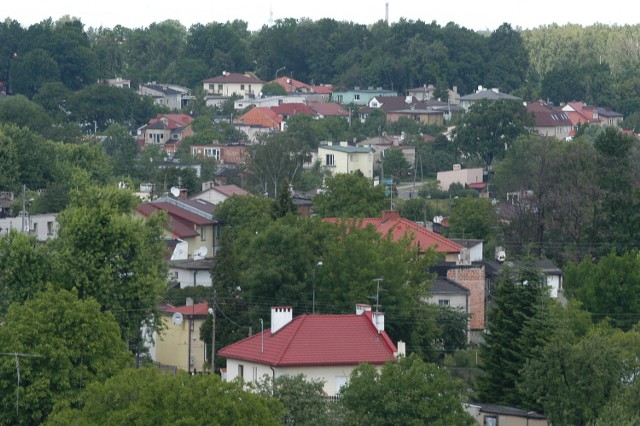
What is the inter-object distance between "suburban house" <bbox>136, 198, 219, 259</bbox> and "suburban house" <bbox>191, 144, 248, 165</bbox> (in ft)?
110

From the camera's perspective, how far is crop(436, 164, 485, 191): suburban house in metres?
88.2

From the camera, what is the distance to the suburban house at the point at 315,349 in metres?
34.5

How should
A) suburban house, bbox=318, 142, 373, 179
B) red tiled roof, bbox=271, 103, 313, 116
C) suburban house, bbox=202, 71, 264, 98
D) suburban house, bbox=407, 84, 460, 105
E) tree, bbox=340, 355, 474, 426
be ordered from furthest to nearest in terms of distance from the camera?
suburban house, bbox=202, 71, 264, 98
suburban house, bbox=407, 84, 460, 105
red tiled roof, bbox=271, 103, 313, 116
suburban house, bbox=318, 142, 373, 179
tree, bbox=340, 355, 474, 426

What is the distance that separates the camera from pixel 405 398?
30531 mm

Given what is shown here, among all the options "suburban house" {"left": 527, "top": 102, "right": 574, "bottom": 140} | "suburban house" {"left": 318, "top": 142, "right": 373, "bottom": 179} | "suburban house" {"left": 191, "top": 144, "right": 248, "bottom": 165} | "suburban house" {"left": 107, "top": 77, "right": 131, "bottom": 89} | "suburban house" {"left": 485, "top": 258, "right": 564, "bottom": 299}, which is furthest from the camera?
"suburban house" {"left": 107, "top": 77, "right": 131, "bottom": 89}

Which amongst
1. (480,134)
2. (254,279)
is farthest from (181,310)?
(480,134)

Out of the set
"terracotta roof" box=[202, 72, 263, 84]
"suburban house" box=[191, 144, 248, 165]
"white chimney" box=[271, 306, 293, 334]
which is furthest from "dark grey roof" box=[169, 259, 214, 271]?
"terracotta roof" box=[202, 72, 263, 84]

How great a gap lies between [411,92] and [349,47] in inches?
785

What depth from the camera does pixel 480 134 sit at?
96.2m

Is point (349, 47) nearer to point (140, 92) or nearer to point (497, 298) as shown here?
point (140, 92)

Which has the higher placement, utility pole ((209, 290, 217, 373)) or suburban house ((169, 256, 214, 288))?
utility pole ((209, 290, 217, 373))

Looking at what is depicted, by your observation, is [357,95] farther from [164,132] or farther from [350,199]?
[350,199]

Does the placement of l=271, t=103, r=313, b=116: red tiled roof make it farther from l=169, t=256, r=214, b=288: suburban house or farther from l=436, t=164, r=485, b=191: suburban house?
l=169, t=256, r=214, b=288: suburban house

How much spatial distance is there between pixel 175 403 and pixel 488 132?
70.1 metres
